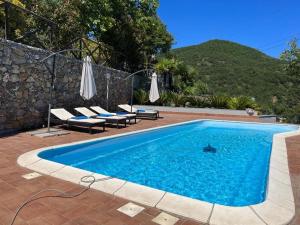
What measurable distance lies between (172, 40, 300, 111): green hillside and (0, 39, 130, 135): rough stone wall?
21.8 m

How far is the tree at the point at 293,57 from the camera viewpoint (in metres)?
25.2

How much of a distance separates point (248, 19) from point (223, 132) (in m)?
19.9

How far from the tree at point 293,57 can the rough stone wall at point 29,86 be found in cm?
2120

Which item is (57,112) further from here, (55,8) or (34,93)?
(55,8)

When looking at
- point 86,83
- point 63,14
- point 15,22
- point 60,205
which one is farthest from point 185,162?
point 63,14

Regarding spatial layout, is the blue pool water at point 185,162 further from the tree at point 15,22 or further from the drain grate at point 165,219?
the tree at point 15,22

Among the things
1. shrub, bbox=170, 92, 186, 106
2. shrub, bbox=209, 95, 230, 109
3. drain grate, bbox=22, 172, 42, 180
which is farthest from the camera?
shrub, bbox=170, 92, 186, 106

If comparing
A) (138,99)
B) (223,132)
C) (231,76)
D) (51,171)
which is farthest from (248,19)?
(51,171)

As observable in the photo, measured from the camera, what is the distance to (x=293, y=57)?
83.8ft

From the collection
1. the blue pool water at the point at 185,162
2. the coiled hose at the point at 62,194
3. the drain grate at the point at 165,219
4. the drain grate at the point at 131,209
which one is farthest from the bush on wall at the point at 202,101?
the drain grate at the point at 165,219

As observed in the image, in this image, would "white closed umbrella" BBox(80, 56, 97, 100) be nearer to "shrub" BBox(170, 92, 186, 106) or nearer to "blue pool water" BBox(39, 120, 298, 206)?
"blue pool water" BBox(39, 120, 298, 206)

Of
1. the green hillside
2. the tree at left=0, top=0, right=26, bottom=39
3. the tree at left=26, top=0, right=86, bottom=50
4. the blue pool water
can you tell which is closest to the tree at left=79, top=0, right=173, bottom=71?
the tree at left=26, top=0, right=86, bottom=50

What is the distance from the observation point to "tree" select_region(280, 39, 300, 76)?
25.2m

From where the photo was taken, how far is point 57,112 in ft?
34.1
